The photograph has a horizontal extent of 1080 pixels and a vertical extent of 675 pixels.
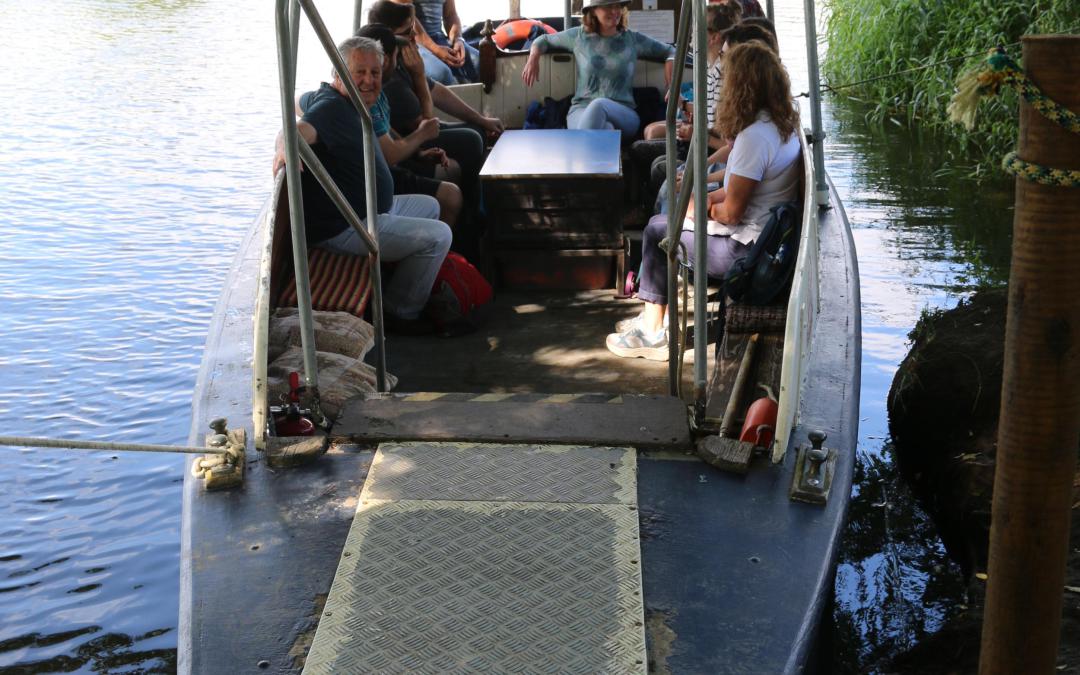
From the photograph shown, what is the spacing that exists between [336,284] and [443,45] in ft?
12.9

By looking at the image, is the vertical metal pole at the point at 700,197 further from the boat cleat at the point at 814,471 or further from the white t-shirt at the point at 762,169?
the white t-shirt at the point at 762,169

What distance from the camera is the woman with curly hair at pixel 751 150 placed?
14.8ft

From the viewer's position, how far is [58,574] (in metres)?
4.83

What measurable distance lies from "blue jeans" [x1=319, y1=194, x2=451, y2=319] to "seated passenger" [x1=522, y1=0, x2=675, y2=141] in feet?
6.51

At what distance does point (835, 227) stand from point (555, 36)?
2.31m

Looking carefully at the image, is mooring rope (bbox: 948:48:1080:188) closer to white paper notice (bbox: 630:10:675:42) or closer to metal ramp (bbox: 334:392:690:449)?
metal ramp (bbox: 334:392:690:449)

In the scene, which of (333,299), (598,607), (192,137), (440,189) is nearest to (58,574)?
(333,299)

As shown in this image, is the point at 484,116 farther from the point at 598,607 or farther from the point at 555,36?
the point at 598,607

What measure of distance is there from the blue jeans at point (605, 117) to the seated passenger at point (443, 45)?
1108 mm

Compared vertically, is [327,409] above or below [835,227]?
below

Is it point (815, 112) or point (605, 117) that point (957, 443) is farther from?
point (605, 117)

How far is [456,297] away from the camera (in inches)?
210

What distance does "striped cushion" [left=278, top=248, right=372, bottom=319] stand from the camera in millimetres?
4734

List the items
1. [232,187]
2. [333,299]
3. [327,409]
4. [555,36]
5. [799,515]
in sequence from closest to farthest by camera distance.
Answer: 1. [799,515]
2. [327,409]
3. [333,299]
4. [555,36]
5. [232,187]
